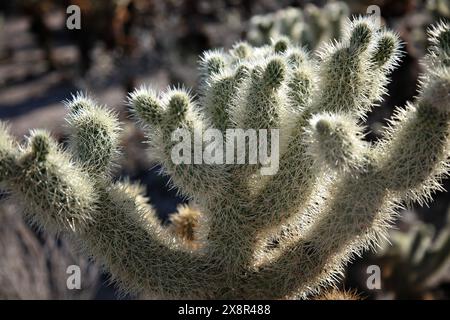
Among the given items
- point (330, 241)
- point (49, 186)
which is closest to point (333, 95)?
point (330, 241)

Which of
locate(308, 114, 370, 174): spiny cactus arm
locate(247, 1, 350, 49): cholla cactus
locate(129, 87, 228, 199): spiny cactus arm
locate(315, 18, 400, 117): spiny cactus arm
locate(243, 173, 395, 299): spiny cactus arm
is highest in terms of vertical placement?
locate(247, 1, 350, 49): cholla cactus

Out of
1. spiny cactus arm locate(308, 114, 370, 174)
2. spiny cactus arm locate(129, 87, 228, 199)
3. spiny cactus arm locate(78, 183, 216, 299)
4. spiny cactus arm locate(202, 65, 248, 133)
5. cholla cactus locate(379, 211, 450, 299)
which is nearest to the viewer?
spiny cactus arm locate(308, 114, 370, 174)

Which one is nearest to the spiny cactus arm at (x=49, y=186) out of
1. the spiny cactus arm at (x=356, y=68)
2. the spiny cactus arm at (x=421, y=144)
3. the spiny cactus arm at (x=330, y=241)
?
the spiny cactus arm at (x=330, y=241)

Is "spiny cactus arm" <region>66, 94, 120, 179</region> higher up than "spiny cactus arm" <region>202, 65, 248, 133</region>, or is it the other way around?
"spiny cactus arm" <region>202, 65, 248, 133</region>

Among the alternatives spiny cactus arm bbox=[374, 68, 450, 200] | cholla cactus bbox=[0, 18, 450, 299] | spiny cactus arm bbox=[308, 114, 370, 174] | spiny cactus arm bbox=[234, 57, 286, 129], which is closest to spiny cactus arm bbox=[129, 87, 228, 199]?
cholla cactus bbox=[0, 18, 450, 299]

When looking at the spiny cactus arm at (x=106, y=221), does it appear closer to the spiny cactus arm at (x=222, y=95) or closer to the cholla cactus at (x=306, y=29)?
the spiny cactus arm at (x=222, y=95)

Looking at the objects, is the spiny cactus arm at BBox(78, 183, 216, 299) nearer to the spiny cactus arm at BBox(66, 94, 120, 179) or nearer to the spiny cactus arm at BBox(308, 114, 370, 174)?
the spiny cactus arm at BBox(66, 94, 120, 179)

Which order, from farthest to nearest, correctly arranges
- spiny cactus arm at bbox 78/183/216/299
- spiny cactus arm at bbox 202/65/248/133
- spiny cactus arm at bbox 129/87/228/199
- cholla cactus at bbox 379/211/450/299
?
cholla cactus at bbox 379/211/450/299 < spiny cactus arm at bbox 202/65/248/133 < spiny cactus arm at bbox 78/183/216/299 < spiny cactus arm at bbox 129/87/228/199
